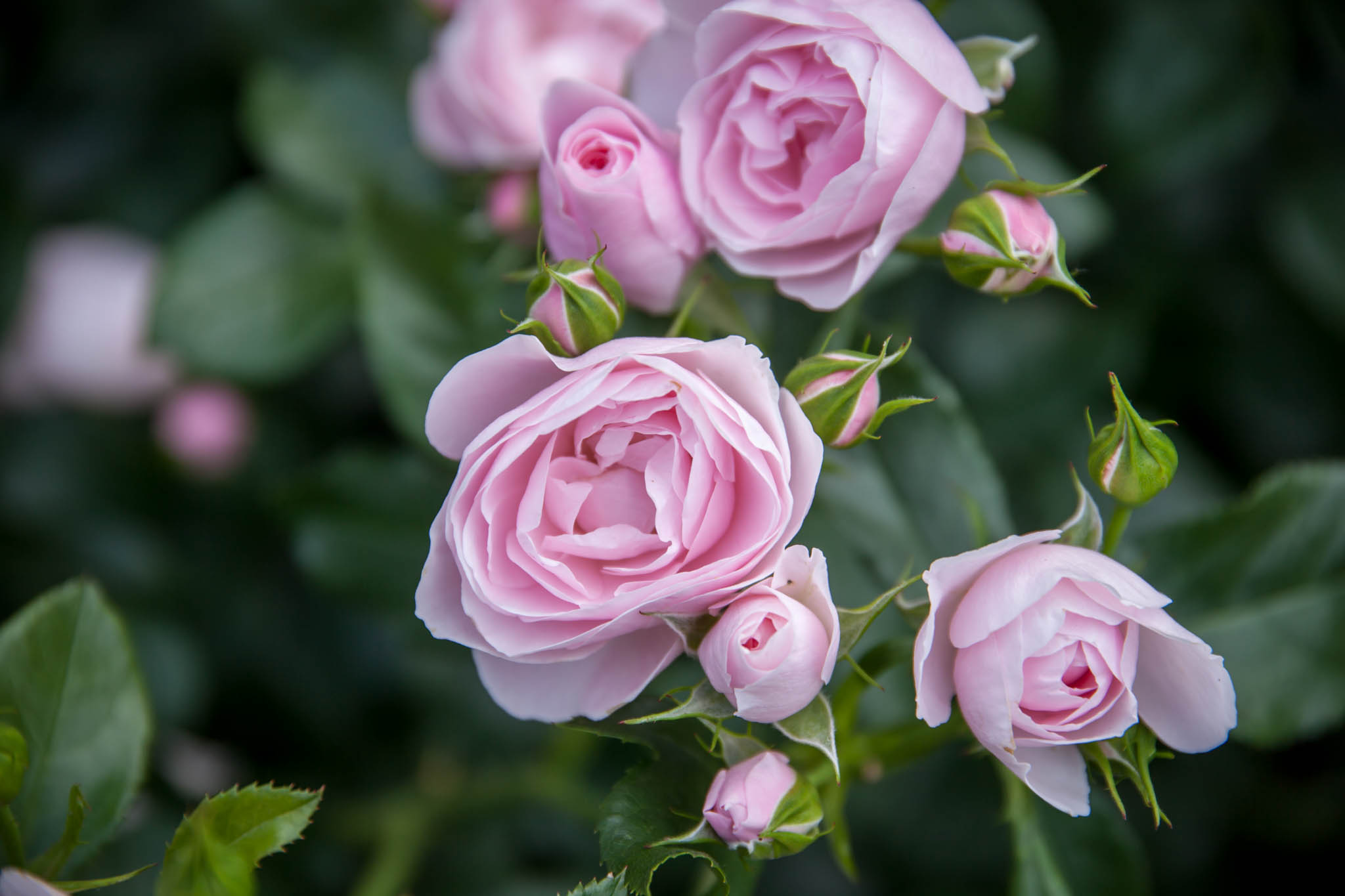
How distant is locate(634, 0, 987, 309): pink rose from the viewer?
2.62ft

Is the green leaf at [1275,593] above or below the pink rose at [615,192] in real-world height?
below

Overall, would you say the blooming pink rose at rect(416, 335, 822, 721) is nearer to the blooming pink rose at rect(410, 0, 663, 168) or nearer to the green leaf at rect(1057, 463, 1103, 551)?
the green leaf at rect(1057, 463, 1103, 551)

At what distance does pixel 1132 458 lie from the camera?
2.53ft

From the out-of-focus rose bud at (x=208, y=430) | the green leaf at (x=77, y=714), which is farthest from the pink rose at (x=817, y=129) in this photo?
the out-of-focus rose bud at (x=208, y=430)

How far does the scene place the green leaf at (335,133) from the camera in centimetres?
158

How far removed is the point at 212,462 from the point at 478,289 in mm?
773

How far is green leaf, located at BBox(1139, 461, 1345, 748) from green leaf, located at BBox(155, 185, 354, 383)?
45.8 inches

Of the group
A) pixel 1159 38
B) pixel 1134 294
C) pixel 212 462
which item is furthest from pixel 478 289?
pixel 1159 38

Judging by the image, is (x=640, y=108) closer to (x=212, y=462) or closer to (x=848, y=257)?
(x=848, y=257)

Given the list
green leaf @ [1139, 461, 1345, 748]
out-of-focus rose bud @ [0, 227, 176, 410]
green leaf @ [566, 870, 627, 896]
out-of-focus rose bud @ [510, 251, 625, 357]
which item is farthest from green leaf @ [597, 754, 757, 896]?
out-of-focus rose bud @ [0, 227, 176, 410]

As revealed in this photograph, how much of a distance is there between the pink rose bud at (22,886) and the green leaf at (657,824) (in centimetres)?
40

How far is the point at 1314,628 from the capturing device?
1097 millimetres

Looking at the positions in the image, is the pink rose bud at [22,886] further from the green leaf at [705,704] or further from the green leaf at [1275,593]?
the green leaf at [1275,593]

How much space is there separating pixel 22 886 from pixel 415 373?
2.03ft
